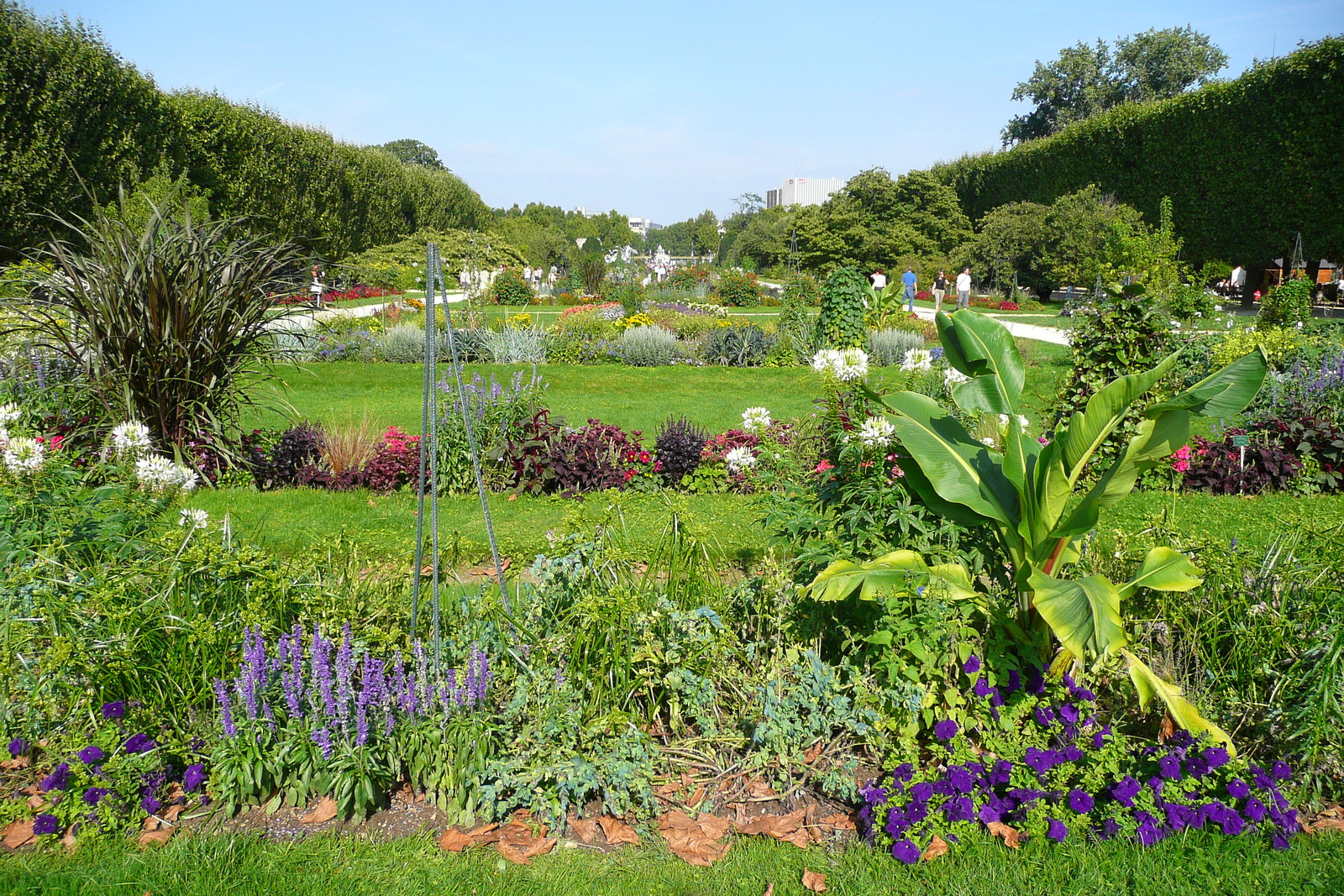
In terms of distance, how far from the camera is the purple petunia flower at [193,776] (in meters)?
2.65

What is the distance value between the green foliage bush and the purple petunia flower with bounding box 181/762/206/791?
10.7 meters

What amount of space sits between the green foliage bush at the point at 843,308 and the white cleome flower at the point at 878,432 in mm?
9202

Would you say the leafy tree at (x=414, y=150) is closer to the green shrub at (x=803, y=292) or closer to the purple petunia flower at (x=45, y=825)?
the green shrub at (x=803, y=292)

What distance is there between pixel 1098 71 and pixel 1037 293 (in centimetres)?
3484

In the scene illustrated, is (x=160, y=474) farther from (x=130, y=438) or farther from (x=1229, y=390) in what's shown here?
(x=1229, y=390)

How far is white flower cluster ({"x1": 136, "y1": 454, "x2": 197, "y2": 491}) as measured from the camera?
14.3 ft

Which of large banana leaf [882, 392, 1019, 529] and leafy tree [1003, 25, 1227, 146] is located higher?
leafy tree [1003, 25, 1227, 146]

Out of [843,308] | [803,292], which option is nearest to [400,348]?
[843,308]

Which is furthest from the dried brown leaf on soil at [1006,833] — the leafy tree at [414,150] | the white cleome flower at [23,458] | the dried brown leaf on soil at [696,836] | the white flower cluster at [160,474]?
the leafy tree at [414,150]

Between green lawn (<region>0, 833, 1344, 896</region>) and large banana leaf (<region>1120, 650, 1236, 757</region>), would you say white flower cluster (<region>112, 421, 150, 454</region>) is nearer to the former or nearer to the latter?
green lawn (<region>0, 833, 1344, 896</region>)

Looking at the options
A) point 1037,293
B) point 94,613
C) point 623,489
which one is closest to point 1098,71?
point 1037,293

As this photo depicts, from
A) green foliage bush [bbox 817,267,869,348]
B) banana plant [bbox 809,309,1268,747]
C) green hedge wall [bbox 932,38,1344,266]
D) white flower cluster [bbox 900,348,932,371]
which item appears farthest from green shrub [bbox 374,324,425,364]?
green hedge wall [bbox 932,38,1344,266]

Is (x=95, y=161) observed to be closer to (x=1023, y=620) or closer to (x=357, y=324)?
(x=357, y=324)

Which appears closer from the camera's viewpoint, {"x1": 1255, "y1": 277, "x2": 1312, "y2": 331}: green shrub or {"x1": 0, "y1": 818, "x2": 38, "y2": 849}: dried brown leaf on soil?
{"x1": 0, "y1": 818, "x2": 38, "y2": 849}: dried brown leaf on soil
